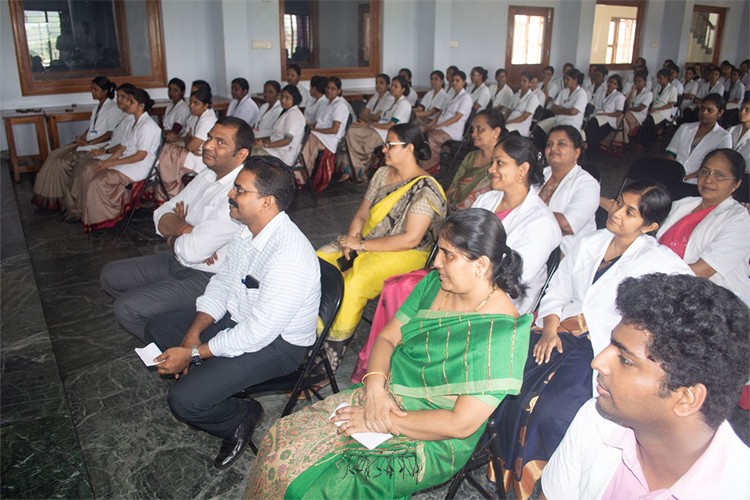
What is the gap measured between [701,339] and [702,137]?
158 inches

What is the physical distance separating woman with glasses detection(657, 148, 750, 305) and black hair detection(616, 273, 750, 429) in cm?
143

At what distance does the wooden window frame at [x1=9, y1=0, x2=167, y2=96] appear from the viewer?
6297 millimetres

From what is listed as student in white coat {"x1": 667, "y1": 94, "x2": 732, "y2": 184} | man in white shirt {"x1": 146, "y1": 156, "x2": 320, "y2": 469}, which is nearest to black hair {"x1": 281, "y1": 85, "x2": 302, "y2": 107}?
student in white coat {"x1": 667, "y1": 94, "x2": 732, "y2": 184}

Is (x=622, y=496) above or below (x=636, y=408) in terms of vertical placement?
below

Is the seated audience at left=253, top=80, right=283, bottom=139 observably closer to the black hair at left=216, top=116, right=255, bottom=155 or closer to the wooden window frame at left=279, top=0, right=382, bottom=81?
the wooden window frame at left=279, top=0, right=382, bottom=81

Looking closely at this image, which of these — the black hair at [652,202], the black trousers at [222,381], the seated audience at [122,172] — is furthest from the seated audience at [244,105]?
the black hair at [652,202]

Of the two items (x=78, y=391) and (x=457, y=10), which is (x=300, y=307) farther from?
(x=457, y=10)

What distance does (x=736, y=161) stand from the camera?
7.87 ft

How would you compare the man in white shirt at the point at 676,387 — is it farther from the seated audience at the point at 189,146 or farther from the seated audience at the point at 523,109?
the seated audience at the point at 523,109

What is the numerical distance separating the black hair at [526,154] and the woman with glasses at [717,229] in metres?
0.62

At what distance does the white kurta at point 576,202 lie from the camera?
9.34ft

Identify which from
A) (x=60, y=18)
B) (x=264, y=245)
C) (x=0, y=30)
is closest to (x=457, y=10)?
(x=60, y=18)

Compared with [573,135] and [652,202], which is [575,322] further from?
[573,135]

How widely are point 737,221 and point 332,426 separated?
1790 mm
